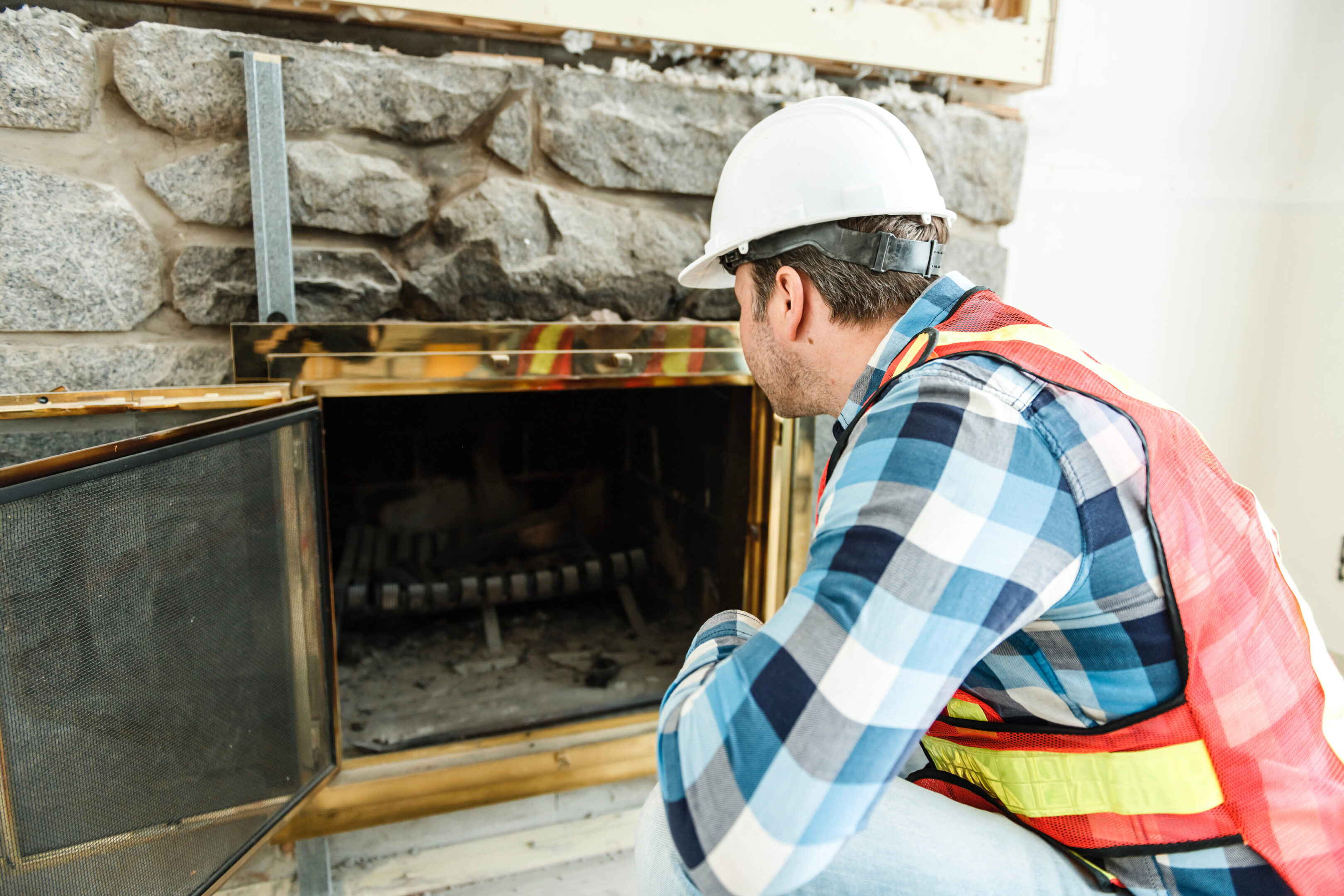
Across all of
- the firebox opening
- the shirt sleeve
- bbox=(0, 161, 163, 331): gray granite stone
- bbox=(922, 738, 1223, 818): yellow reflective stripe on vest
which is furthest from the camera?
the firebox opening

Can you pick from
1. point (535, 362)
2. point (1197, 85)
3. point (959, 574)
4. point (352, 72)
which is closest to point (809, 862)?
point (959, 574)

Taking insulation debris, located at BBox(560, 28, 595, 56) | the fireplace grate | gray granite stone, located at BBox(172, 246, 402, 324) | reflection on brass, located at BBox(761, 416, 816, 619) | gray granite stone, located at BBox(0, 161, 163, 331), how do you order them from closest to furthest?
gray granite stone, located at BBox(0, 161, 163, 331), gray granite stone, located at BBox(172, 246, 402, 324), insulation debris, located at BBox(560, 28, 595, 56), reflection on brass, located at BBox(761, 416, 816, 619), the fireplace grate

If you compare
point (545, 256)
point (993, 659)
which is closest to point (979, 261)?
point (545, 256)

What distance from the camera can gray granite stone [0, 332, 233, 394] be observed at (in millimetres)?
1147

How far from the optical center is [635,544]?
210cm

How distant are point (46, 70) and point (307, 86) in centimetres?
32

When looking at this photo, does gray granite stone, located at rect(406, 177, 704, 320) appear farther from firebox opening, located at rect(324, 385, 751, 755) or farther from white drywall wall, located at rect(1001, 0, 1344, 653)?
white drywall wall, located at rect(1001, 0, 1344, 653)

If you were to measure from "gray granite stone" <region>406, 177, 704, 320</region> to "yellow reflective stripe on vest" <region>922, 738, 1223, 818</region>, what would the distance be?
3.12ft

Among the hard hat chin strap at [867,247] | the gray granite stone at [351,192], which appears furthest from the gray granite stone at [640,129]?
the hard hat chin strap at [867,247]

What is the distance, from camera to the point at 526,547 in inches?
77.0

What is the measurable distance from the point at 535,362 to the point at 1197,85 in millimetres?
1689

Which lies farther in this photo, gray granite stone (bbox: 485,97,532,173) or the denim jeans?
gray granite stone (bbox: 485,97,532,173)

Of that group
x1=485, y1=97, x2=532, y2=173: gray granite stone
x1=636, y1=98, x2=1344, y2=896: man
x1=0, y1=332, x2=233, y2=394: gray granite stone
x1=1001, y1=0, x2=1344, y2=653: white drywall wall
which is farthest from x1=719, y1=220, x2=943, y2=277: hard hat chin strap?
x1=1001, y1=0, x2=1344, y2=653: white drywall wall

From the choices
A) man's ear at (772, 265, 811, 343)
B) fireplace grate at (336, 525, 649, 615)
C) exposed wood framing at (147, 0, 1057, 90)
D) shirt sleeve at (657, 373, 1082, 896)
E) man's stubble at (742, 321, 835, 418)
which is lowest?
fireplace grate at (336, 525, 649, 615)
